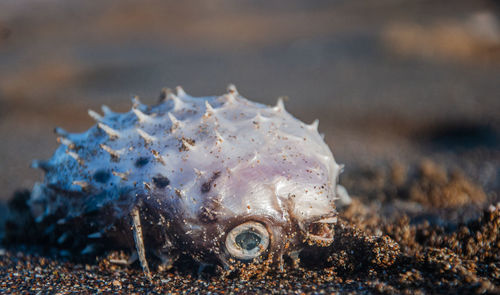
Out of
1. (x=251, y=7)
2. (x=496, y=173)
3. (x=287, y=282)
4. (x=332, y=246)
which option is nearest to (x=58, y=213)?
(x=287, y=282)

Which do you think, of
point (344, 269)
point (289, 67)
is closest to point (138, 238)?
point (344, 269)

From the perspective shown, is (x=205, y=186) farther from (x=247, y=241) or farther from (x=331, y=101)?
(x=331, y=101)

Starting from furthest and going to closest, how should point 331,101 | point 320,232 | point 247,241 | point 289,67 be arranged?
point 289,67, point 331,101, point 320,232, point 247,241

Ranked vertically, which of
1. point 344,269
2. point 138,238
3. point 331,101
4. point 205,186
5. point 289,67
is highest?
point 289,67

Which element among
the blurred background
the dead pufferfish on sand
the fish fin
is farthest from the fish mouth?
the blurred background

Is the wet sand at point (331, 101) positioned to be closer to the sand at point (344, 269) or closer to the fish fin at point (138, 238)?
the sand at point (344, 269)

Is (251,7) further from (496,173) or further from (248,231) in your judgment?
(248,231)

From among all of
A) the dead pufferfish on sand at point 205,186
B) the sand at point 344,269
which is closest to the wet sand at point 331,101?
the sand at point 344,269
